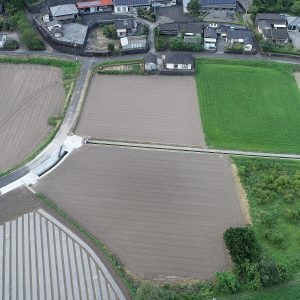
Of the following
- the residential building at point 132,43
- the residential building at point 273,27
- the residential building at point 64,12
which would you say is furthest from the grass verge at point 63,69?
the residential building at point 273,27

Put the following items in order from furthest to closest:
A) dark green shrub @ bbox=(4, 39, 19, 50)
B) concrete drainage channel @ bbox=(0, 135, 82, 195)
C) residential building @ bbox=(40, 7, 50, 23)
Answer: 1. residential building @ bbox=(40, 7, 50, 23)
2. dark green shrub @ bbox=(4, 39, 19, 50)
3. concrete drainage channel @ bbox=(0, 135, 82, 195)

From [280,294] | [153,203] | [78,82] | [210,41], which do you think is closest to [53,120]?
[78,82]

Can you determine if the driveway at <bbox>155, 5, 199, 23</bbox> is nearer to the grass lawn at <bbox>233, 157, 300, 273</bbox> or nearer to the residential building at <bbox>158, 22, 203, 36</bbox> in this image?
the residential building at <bbox>158, 22, 203, 36</bbox>

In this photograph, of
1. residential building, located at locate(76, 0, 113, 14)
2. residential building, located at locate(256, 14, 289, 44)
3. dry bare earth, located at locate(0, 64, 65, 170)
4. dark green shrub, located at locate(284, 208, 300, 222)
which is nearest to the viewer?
dark green shrub, located at locate(284, 208, 300, 222)

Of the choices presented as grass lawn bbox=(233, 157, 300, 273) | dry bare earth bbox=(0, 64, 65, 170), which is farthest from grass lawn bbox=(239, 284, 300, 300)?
dry bare earth bbox=(0, 64, 65, 170)

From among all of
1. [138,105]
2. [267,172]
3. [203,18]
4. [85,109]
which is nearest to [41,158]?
[85,109]

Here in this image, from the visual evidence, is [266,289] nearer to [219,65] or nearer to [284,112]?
[284,112]
